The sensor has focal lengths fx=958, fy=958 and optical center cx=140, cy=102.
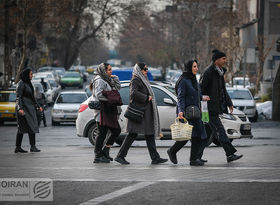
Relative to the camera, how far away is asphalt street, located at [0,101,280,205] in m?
10.8

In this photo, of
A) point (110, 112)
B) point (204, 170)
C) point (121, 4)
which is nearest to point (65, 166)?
point (110, 112)

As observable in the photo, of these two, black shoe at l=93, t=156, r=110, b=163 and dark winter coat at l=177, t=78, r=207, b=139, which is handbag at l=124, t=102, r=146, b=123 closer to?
dark winter coat at l=177, t=78, r=207, b=139

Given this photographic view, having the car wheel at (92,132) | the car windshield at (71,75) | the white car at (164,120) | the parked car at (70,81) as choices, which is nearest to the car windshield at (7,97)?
the white car at (164,120)

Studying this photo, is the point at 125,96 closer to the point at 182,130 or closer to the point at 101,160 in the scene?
the point at 101,160

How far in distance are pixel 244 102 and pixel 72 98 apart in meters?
6.99

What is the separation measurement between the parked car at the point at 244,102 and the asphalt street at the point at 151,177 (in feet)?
53.9

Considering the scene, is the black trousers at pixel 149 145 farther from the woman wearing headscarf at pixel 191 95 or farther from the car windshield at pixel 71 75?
the car windshield at pixel 71 75

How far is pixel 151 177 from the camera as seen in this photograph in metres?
13.0

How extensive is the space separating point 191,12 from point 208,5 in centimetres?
169

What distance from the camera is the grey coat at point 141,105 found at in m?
15.1

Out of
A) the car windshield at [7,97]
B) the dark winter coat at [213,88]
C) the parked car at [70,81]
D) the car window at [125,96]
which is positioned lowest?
the parked car at [70,81]

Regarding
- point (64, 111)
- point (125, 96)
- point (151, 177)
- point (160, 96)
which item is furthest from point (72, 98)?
point (151, 177)

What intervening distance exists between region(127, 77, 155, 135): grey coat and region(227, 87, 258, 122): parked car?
67.9 feet

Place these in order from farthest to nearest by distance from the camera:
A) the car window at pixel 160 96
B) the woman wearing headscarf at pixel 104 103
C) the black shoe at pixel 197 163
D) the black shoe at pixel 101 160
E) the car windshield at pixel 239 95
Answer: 1. the car windshield at pixel 239 95
2. the car window at pixel 160 96
3. the black shoe at pixel 101 160
4. the woman wearing headscarf at pixel 104 103
5. the black shoe at pixel 197 163
